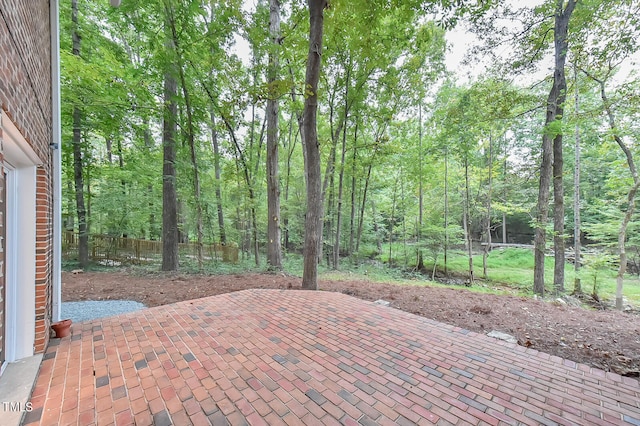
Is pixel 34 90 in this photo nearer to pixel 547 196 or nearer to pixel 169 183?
pixel 169 183

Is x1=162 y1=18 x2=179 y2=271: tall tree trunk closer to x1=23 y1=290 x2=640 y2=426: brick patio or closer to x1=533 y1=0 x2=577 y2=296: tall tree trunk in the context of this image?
x1=23 y1=290 x2=640 y2=426: brick patio

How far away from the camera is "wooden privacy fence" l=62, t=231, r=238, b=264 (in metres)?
8.81

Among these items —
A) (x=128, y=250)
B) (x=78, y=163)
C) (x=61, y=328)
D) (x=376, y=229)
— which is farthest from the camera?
(x=376, y=229)

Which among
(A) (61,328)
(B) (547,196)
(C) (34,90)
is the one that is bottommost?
(A) (61,328)

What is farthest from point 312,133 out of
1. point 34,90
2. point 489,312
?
point 489,312

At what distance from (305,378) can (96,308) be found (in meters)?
3.99

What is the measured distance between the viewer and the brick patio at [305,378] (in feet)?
5.14

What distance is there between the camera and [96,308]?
394cm

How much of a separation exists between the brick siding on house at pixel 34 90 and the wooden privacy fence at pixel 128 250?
813 centimetres

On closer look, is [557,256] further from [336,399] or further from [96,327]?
[96,327]

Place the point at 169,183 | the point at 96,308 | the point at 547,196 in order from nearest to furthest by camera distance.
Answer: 1. the point at 96,308
2. the point at 547,196
3. the point at 169,183

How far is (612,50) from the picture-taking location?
12.9 ft

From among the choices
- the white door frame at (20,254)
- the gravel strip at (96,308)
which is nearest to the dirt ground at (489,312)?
the gravel strip at (96,308)

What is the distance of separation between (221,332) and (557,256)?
27.6 feet
